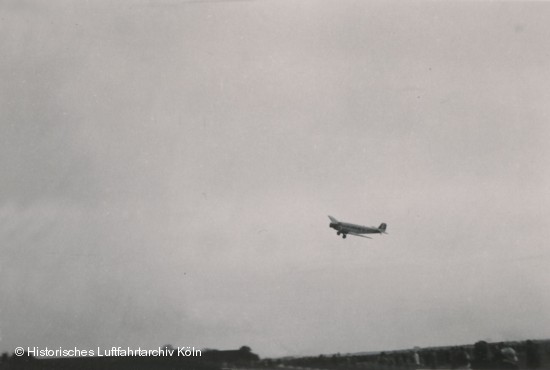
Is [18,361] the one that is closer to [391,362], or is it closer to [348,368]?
[348,368]

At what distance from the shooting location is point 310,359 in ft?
164

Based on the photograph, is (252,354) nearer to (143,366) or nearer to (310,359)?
(310,359)

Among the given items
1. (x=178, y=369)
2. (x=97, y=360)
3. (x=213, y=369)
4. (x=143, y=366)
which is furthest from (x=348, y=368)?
(x=97, y=360)

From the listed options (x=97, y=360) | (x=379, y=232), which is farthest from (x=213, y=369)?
(x=379, y=232)

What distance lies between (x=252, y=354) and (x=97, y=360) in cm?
1334

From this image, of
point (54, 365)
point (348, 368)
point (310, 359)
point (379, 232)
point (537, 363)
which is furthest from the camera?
point (379, 232)

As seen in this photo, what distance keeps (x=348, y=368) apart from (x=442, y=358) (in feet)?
23.6

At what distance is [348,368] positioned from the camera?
35.6m

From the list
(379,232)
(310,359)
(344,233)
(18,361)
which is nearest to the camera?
(18,361)

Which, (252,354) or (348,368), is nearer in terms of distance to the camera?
(348,368)

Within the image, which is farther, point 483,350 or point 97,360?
point 97,360

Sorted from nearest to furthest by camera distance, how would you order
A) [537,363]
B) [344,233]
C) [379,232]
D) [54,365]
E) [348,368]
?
[537,363], [348,368], [54,365], [344,233], [379,232]

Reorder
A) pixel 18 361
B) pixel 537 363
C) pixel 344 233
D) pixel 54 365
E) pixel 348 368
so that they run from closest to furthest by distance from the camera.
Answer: pixel 537 363
pixel 348 368
pixel 18 361
pixel 54 365
pixel 344 233

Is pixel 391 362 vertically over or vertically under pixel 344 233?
under
